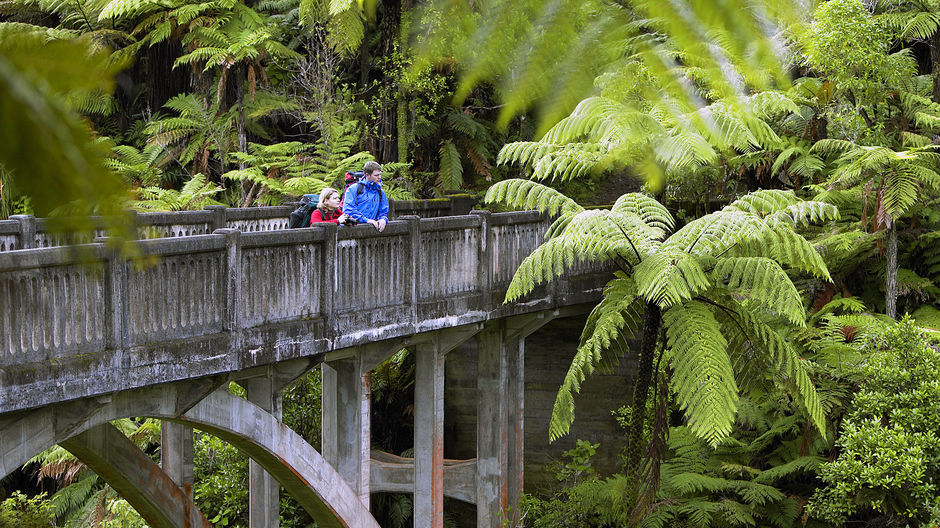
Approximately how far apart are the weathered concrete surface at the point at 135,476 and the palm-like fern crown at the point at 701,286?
390cm

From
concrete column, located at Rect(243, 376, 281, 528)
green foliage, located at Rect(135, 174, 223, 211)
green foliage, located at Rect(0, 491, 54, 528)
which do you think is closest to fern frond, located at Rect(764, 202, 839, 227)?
concrete column, located at Rect(243, 376, 281, 528)

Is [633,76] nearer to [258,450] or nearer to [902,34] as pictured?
[258,450]

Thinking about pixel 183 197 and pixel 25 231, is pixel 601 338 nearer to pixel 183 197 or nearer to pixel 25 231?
pixel 25 231

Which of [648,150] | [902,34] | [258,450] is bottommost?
[258,450]

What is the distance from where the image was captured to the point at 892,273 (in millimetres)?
12070

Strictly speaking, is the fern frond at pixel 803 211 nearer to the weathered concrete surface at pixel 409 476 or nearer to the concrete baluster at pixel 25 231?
the weathered concrete surface at pixel 409 476

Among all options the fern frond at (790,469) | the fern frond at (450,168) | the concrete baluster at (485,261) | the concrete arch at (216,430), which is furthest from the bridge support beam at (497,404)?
the fern frond at (450,168)

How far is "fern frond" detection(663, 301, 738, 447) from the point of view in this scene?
8312 mm

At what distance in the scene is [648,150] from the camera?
8.27ft

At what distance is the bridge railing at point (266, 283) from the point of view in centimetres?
589

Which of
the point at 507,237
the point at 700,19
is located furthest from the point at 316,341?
the point at 700,19

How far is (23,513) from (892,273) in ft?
38.0

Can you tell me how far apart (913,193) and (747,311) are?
12.3ft

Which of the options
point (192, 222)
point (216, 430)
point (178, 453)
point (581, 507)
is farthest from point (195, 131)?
point (216, 430)
